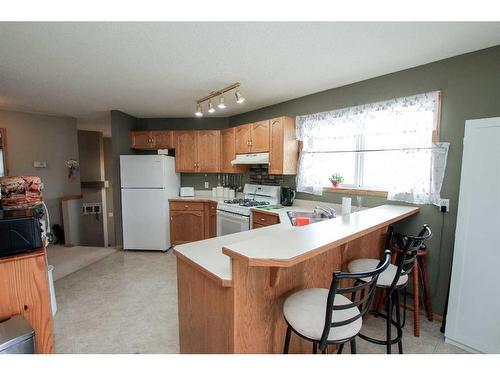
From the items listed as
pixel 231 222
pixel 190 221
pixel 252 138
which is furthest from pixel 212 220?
pixel 252 138

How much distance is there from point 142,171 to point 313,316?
3459 millimetres

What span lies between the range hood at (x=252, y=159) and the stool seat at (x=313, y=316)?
2227mm

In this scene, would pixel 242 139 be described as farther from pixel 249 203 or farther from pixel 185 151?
pixel 185 151

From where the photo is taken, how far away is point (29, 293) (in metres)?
1.47

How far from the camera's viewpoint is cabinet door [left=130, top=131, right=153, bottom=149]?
4207 millimetres

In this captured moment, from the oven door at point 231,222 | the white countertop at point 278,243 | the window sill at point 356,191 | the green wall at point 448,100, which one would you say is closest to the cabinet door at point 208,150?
the oven door at point 231,222

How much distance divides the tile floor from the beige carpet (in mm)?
185

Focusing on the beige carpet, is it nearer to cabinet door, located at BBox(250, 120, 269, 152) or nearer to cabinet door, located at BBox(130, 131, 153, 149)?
cabinet door, located at BBox(130, 131, 153, 149)

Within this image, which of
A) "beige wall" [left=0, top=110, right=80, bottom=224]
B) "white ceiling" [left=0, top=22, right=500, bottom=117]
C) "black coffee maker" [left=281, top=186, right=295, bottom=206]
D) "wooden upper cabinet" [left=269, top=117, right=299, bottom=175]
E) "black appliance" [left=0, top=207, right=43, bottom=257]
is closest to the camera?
"black appliance" [left=0, top=207, right=43, bottom=257]

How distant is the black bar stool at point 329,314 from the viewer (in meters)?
1.00

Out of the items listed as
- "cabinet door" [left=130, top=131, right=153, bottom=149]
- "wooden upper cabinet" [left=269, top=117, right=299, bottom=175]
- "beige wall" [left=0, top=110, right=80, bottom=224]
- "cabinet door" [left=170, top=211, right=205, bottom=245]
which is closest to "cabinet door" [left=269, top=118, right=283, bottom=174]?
"wooden upper cabinet" [left=269, top=117, right=299, bottom=175]

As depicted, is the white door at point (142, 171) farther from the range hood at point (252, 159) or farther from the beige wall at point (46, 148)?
the beige wall at point (46, 148)

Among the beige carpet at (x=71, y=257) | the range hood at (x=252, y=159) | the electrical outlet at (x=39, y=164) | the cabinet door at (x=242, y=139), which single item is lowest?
the beige carpet at (x=71, y=257)

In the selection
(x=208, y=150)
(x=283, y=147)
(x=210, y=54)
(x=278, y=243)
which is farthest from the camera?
(x=208, y=150)
